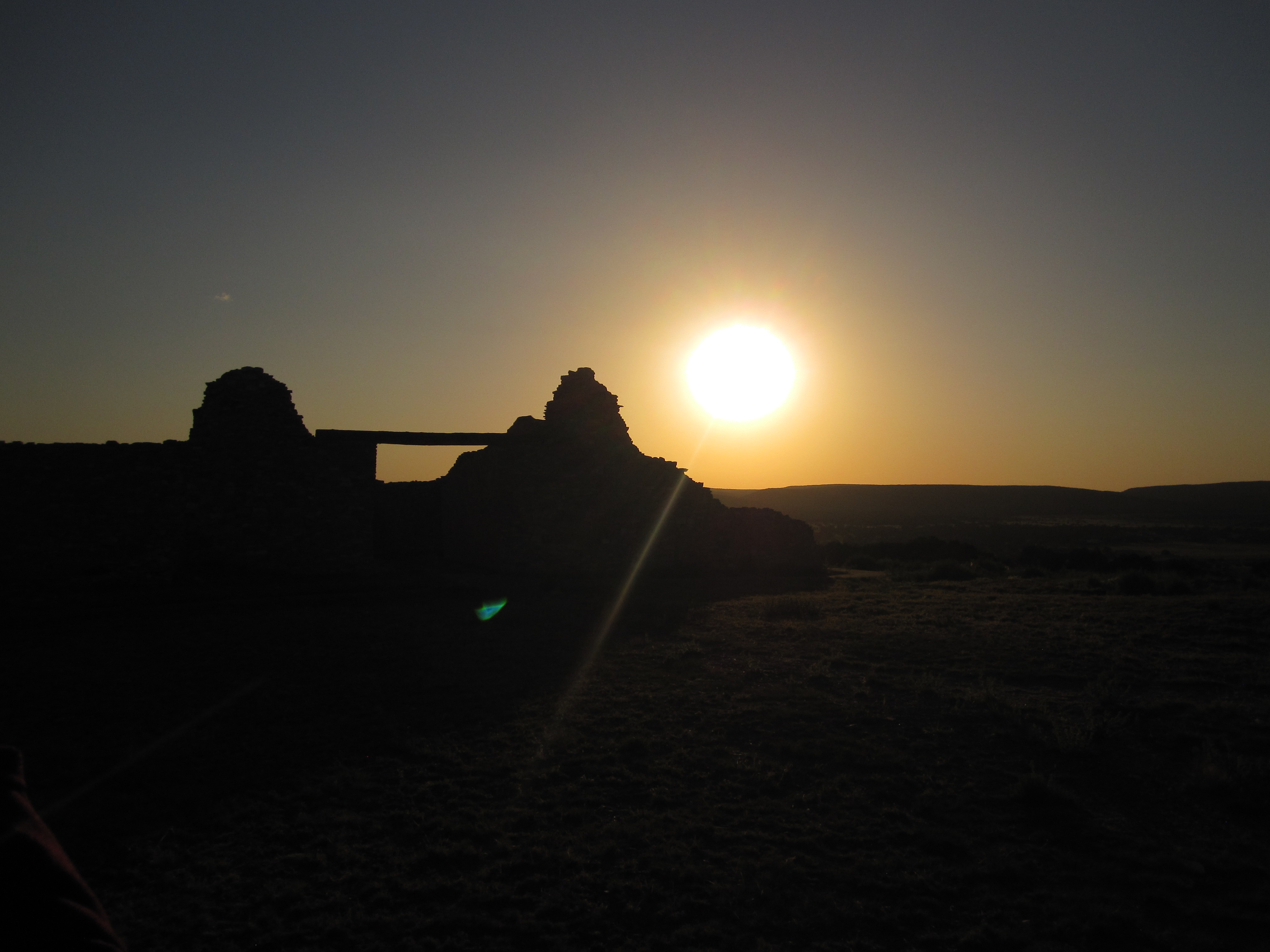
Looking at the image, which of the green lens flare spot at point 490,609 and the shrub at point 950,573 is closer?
the green lens flare spot at point 490,609

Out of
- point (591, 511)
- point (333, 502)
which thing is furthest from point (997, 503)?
point (333, 502)

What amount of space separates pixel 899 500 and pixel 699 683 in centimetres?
8539

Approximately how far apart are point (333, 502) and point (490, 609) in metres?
5.22

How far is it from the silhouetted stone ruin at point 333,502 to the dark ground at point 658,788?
421 centimetres

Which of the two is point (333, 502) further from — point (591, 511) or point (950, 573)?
point (950, 573)

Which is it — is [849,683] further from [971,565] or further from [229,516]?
[971,565]

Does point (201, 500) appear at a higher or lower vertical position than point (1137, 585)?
higher

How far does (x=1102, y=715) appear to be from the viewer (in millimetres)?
7523

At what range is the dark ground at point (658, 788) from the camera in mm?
4156

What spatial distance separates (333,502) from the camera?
55.7ft

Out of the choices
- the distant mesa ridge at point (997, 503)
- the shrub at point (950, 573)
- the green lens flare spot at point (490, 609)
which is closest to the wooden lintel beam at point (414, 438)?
the green lens flare spot at point (490, 609)

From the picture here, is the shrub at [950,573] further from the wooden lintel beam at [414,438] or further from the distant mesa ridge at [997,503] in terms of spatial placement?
the distant mesa ridge at [997,503]

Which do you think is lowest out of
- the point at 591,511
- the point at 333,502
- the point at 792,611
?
the point at 792,611

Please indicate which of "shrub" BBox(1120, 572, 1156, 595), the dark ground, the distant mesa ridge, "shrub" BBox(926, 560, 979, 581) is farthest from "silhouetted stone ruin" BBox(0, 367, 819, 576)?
the distant mesa ridge
